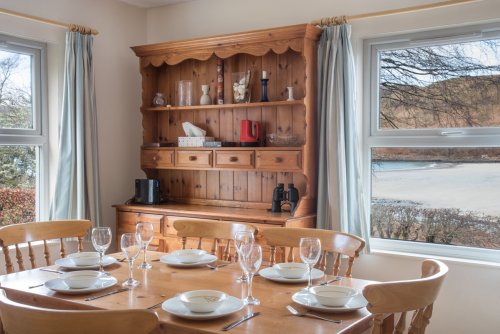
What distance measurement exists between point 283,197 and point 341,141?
22.0 inches

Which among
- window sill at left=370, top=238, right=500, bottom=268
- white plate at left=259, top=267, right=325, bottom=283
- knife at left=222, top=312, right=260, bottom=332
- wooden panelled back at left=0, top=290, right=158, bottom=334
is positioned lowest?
window sill at left=370, top=238, right=500, bottom=268

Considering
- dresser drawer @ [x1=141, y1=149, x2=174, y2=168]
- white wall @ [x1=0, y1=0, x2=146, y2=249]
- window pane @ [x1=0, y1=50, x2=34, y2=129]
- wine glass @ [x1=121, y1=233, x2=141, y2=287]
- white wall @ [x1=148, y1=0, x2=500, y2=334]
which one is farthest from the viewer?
dresser drawer @ [x1=141, y1=149, x2=174, y2=168]

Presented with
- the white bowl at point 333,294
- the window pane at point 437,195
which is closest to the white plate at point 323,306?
the white bowl at point 333,294

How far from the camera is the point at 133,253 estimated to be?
2.01 metres

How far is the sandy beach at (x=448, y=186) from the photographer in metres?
3.19

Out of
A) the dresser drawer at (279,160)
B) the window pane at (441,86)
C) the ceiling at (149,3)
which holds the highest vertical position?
the ceiling at (149,3)

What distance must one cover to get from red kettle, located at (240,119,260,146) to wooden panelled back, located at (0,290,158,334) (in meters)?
2.51

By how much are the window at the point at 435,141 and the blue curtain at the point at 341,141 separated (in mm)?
229

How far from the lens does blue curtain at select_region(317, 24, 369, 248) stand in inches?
133

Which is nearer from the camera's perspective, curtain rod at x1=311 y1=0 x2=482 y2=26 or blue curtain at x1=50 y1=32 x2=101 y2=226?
curtain rod at x1=311 y1=0 x2=482 y2=26

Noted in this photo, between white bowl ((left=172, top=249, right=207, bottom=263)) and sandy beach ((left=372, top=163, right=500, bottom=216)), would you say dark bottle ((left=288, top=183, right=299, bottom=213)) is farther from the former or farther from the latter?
white bowl ((left=172, top=249, right=207, bottom=263))

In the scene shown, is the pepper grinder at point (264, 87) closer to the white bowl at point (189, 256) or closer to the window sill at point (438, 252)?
the window sill at point (438, 252)

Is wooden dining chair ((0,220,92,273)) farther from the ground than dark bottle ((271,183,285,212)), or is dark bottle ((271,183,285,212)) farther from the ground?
dark bottle ((271,183,285,212))

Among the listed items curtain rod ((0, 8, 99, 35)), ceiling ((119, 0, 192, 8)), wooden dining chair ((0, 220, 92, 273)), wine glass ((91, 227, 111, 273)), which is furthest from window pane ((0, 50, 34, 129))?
wine glass ((91, 227, 111, 273))
